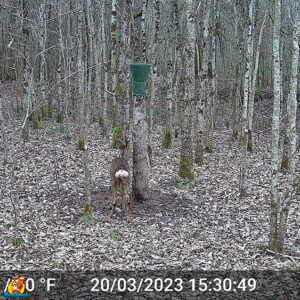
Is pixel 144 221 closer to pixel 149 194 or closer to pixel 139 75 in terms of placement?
pixel 149 194

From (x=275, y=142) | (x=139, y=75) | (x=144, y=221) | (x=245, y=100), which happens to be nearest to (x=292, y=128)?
(x=275, y=142)

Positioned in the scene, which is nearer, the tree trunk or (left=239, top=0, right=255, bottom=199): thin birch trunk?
the tree trunk

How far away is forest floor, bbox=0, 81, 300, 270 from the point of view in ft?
21.0

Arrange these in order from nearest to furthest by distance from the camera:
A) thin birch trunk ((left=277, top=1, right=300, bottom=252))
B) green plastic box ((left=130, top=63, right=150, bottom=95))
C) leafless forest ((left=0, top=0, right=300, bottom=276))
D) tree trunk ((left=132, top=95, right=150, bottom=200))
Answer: thin birch trunk ((left=277, top=1, right=300, bottom=252)) < leafless forest ((left=0, top=0, right=300, bottom=276)) < green plastic box ((left=130, top=63, right=150, bottom=95)) < tree trunk ((left=132, top=95, right=150, bottom=200))

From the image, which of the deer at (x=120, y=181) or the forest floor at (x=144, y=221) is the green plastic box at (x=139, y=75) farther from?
the forest floor at (x=144, y=221)

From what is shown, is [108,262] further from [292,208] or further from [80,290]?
[292,208]

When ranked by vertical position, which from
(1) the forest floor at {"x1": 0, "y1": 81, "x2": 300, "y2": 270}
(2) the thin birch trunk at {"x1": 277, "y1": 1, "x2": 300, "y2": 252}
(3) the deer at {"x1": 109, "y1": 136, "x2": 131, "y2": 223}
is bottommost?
(1) the forest floor at {"x1": 0, "y1": 81, "x2": 300, "y2": 270}

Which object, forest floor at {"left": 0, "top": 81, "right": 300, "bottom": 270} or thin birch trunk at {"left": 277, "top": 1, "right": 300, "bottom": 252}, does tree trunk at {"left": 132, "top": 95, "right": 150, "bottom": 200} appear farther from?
thin birch trunk at {"left": 277, "top": 1, "right": 300, "bottom": 252}

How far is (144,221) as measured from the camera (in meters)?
8.25

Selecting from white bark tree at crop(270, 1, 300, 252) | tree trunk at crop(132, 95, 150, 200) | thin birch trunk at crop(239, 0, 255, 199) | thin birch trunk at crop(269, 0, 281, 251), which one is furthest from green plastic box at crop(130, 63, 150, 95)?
white bark tree at crop(270, 1, 300, 252)

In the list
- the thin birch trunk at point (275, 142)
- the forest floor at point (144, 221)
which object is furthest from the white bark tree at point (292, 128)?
the forest floor at point (144, 221)

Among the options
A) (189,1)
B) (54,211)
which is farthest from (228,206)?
(189,1)

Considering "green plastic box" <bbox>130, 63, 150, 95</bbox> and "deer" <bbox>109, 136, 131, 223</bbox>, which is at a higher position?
"green plastic box" <bbox>130, 63, 150, 95</bbox>

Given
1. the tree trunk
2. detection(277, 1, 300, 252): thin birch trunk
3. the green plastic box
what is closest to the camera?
detection(277, 1, 300, 252): thin birch trunk
